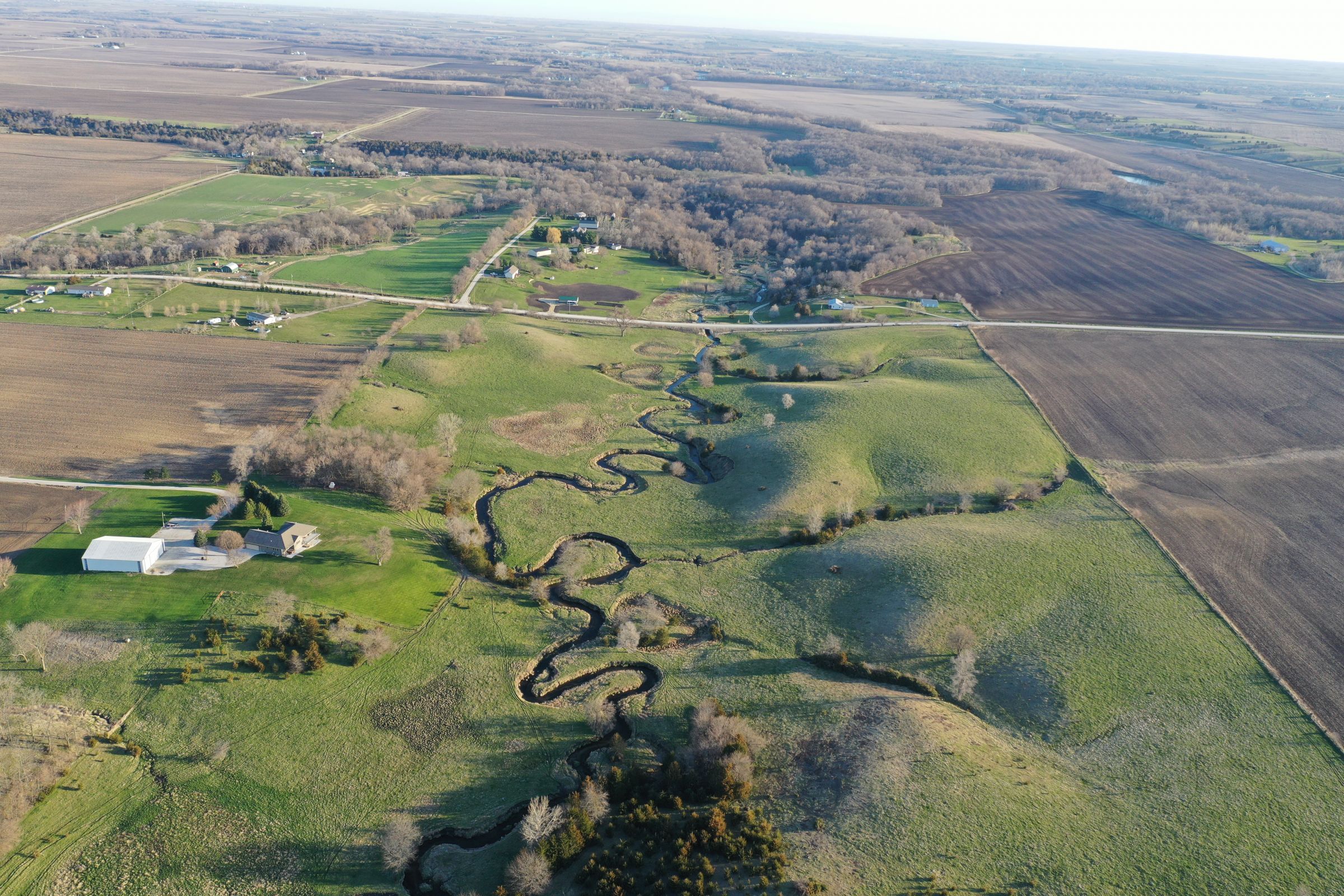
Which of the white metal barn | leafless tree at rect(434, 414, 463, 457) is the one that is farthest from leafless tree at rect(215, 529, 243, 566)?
leafless tree at rect(434, 414, 463, 457)

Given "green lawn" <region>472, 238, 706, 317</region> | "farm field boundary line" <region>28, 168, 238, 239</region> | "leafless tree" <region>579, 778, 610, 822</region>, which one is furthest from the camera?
"farm field boundary line" <region>28, 168, 238, 239</region>

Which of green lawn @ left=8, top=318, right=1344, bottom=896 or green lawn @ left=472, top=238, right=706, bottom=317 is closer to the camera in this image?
green lawn @ left=8, top=318, right=1344, bottom=896

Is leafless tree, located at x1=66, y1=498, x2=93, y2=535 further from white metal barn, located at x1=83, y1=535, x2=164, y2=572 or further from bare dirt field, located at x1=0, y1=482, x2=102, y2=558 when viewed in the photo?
white metal barn, located at x1=83, y1=535, x2=164, y2=572

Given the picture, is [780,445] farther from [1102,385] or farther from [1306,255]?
[1306,255]

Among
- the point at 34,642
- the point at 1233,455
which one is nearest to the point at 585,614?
the point at 34,642

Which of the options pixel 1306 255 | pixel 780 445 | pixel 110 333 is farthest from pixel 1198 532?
pixel 110 333
